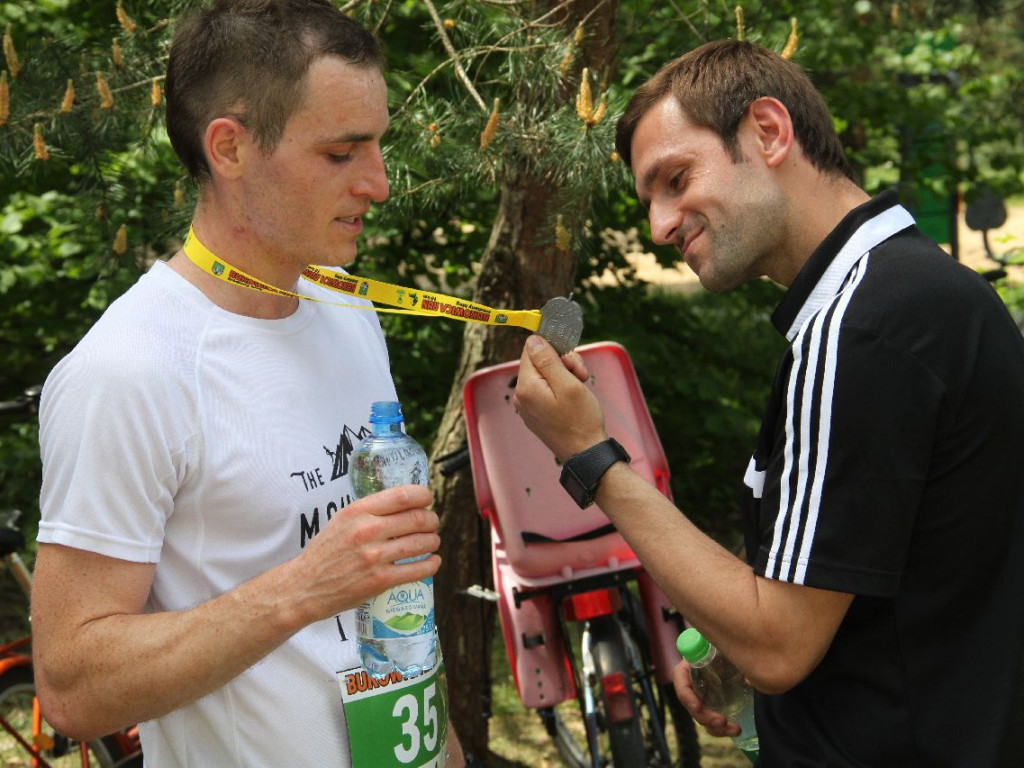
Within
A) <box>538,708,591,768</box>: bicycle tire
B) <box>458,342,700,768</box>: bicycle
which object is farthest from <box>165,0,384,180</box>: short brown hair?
<box>538,708,591,768</box>: bicycle tire

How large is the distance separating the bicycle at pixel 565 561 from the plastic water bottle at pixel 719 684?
868 mm

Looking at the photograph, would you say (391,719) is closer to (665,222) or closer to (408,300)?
(408,300)

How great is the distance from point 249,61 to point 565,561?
188 centimetres

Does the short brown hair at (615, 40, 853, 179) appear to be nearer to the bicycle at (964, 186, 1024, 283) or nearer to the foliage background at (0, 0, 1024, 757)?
the foliage background at (0, 0, 1024, 757)

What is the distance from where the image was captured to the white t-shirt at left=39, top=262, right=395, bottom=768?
1.57 meters

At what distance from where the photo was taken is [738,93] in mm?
1951

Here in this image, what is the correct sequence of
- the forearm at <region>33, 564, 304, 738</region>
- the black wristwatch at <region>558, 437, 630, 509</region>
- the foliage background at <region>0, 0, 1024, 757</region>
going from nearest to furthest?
the forearm at <region>33, 564, 304, 738</region>
the black wristwatch at <region>558, 437, 630, 509</region>
the foliage background at <region>0, 0, 1024, 757</region>

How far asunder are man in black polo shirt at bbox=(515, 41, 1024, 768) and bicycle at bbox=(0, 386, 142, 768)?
98.8 inches

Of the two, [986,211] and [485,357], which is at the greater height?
[986,211]

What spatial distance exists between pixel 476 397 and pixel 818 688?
1665 millimetres

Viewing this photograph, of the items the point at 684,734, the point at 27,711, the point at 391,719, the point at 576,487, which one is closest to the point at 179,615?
the point at 391,719

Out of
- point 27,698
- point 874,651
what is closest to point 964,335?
point 874,651

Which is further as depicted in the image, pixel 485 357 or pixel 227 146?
pixel 485 357

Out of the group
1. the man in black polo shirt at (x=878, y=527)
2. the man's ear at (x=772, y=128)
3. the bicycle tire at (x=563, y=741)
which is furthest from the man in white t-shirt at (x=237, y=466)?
the bicycle tire at (x=563, y=741)
